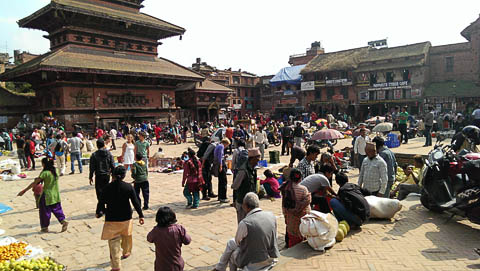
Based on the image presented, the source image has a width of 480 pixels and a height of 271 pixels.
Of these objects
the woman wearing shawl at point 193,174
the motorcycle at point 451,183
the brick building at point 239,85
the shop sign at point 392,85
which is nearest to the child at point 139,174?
the woman wearing shawl at point 193,174

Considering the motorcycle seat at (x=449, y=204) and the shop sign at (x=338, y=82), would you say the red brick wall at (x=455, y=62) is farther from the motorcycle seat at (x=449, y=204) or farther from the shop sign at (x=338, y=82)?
the motorcycle seat at (x=449, y=204)

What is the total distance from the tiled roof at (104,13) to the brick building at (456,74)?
97.9 feet

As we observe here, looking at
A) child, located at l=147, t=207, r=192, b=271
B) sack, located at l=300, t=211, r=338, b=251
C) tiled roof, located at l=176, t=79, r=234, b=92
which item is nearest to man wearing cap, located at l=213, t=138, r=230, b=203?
sack, located at l=300, t=211, r=338, b=251

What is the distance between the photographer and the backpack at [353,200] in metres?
5.53

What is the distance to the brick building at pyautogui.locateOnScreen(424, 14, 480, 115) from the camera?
110 ft

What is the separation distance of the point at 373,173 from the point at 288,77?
47688mm

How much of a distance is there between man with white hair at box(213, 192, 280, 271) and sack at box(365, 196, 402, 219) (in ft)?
8.98

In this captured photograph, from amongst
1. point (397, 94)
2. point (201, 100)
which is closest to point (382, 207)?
point (201, 100)

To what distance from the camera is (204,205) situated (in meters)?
8.15

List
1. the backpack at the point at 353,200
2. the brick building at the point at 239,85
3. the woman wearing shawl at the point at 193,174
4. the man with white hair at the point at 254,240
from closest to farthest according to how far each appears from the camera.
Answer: the man with white hair at the point at 254,240, the backpack at the point at 353,200, the woman wearing shawl at the point at 193,174, the brick building at the point at 239,85

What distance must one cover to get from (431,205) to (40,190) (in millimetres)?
8238

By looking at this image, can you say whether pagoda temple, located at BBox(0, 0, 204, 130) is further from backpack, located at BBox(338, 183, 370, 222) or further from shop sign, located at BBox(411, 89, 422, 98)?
shop sign, located at BBox(411, 89, 422, 98)

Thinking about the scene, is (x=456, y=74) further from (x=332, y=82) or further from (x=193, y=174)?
(x=193, y=174)

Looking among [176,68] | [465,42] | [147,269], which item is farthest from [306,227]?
[465,42]
